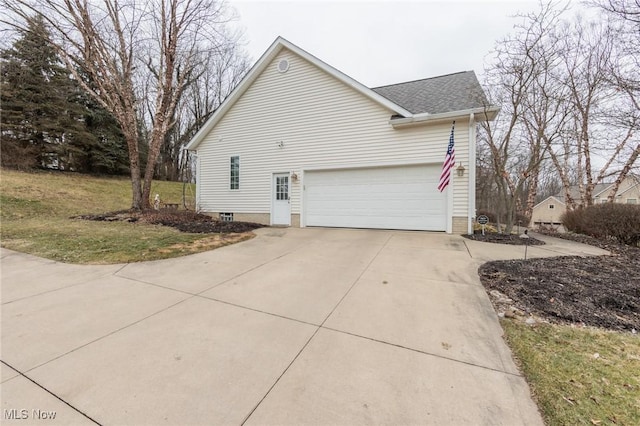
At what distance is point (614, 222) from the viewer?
7559 millimetres

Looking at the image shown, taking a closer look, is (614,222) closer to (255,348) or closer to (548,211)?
(255,348)

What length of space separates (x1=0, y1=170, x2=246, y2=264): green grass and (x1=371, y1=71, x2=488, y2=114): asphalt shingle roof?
738cm

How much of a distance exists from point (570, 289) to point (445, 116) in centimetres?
542

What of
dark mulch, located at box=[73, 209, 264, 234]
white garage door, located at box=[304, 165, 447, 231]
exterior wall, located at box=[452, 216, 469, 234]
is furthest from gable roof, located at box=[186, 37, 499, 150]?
dark mulch, located at box=[73, 209, 264, 234]

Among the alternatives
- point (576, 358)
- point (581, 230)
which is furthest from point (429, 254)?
point (581, 230)

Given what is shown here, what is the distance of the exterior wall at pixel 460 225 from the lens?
7492mm

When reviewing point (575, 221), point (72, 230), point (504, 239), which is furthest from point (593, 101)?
point (72, 230)

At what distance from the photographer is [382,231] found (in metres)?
8.12

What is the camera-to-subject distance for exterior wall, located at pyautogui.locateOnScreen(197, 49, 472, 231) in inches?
312

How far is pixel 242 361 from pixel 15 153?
22585 millimetres

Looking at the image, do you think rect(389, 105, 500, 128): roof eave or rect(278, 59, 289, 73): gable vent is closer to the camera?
rect(389, 105, 500, 128): roof eave

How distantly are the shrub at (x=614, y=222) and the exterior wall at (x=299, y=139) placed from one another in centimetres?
436

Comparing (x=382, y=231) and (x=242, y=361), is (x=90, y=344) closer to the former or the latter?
(x=242, y=361)

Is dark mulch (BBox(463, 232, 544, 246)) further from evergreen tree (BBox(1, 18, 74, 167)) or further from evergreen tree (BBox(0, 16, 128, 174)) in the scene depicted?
evergreen tree (BBox(1, 18, 74, 167))
